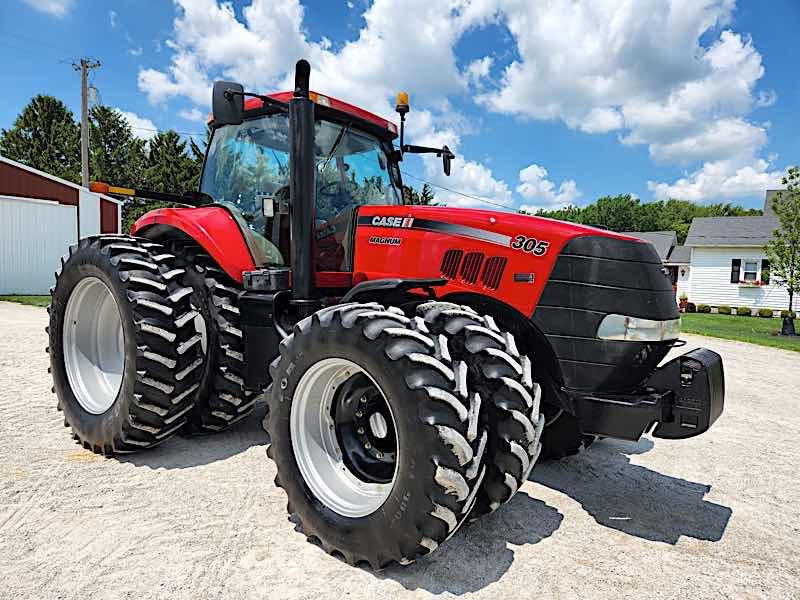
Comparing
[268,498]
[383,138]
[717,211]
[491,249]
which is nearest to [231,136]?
[383,138]

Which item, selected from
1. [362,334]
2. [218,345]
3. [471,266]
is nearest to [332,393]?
[362,334]

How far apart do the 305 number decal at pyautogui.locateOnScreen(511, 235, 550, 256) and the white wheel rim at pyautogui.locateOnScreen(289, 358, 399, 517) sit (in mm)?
1043

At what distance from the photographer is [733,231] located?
93.1 feet

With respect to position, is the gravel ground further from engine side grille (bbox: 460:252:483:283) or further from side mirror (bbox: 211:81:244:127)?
side mirror (bbox: 211:81:244:127)

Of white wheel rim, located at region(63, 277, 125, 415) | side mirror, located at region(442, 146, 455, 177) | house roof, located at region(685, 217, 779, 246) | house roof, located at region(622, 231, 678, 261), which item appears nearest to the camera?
white wheel rim, located at region(63, 277, 125, 415)

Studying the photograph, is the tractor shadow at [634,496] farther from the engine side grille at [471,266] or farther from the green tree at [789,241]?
the green tree at [789,241]

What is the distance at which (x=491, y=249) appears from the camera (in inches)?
123

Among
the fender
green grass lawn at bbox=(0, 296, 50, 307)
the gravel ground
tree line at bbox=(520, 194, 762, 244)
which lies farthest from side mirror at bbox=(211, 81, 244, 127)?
tree line at bbox=(520, 194, 762, 244)

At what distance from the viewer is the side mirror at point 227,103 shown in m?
3.29

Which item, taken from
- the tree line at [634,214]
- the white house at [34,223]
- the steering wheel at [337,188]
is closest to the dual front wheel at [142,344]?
the steering wheel at [337,188]

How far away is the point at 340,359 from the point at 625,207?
8354cm

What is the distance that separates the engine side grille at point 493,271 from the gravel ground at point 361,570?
1299mm

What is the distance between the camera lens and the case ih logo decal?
342 centimetres

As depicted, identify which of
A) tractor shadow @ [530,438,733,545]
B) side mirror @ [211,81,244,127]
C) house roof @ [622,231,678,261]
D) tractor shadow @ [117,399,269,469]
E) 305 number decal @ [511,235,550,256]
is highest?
house roof @ [622,231,678,261]
